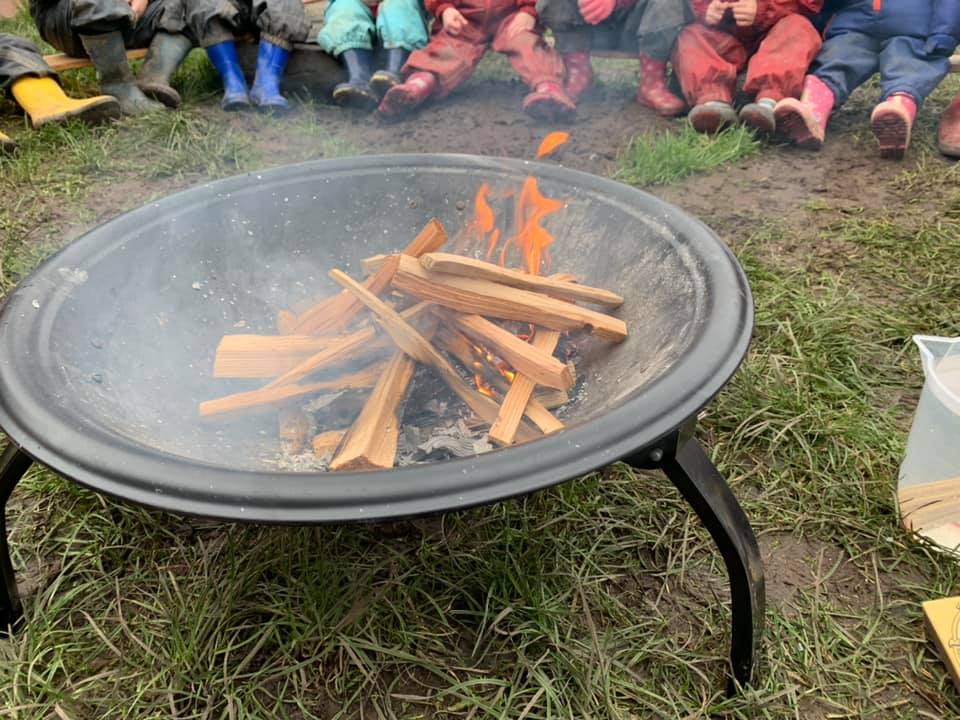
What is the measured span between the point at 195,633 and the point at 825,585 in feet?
4.46

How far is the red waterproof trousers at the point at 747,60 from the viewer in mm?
3484

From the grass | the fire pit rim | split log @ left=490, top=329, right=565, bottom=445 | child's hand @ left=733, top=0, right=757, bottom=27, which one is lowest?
the grass

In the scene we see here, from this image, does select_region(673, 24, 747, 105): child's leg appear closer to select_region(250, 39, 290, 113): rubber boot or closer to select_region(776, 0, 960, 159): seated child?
select_region(776, 0, 960, 159): seated child

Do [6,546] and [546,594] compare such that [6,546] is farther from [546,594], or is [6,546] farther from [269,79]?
[269,79]

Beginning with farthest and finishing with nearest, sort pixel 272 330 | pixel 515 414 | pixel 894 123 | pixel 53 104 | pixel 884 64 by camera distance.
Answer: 1. pixel 53 104
2. pixel 884 64
3. pixel 894 123
4. pixel 272 330
5. pixel 515 414

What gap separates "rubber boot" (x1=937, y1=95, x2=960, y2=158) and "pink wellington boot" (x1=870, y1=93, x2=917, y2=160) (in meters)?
0.15

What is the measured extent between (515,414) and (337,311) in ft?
1.63

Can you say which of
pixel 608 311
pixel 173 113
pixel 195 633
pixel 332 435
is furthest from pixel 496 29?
pixel 195 633

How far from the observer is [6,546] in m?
1.51

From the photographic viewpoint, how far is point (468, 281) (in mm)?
1537

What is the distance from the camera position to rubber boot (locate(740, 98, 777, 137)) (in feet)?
11.0

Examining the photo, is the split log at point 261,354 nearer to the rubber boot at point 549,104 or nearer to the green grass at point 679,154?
the green grass at point 679,154

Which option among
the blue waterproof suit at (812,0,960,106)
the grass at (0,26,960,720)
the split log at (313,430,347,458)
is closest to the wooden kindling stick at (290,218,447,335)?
the split log at (313,430,347,458)

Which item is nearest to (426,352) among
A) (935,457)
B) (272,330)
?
(272,330)
